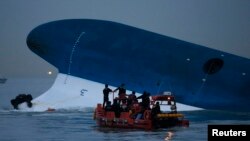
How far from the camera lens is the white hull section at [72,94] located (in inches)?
1359

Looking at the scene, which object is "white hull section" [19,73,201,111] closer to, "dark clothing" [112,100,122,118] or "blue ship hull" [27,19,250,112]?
"blue ship hull" [27,19,250,112]

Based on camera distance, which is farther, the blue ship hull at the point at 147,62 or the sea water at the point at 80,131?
the blue ship hull at the point at 147,62

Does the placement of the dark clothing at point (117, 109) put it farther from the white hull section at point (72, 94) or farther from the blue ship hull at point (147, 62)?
the white hull section at point (72, 94)

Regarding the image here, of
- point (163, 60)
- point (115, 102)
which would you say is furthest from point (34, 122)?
point (163, 60)

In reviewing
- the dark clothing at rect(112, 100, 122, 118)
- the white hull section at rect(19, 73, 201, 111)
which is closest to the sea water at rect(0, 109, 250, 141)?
the dark clothing at rect(112, 100, 122, 118)

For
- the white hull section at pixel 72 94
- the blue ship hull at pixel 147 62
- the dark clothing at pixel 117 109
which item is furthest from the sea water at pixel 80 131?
the white hull section at pixel 72 94

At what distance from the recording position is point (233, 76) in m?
32.0

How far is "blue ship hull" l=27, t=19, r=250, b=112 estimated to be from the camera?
32.1 meters

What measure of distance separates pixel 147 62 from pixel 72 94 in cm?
600

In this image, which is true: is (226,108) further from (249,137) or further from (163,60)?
(249,137)

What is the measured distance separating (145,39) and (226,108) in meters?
7.26

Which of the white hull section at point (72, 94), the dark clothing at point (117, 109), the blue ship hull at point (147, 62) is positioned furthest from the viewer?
the white hull section at point (72, 94)

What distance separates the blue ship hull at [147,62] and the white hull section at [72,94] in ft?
1.71

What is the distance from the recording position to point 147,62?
3344 cm
